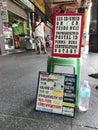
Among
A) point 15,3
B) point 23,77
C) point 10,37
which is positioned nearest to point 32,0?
point 15,3

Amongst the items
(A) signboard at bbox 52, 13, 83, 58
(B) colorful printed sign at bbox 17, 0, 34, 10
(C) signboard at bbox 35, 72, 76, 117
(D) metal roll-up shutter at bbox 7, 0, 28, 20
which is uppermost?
(B) colorful printed sign at bbox 17, 0, 34, 10

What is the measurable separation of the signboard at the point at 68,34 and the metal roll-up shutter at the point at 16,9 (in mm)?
5532

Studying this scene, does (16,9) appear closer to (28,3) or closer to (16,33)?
(28,3)

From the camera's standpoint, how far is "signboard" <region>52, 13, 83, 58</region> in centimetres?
153

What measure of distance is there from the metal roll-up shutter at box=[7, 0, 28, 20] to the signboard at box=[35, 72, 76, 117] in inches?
226

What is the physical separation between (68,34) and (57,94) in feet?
1.95

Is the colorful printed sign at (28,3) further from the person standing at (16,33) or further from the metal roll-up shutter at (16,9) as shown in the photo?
the person standing at (16,33)

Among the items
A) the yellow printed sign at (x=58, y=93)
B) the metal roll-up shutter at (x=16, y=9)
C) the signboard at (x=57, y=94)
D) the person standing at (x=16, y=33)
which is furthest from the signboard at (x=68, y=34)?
the person standing at (x=16, y=33)

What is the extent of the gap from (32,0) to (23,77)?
639cm

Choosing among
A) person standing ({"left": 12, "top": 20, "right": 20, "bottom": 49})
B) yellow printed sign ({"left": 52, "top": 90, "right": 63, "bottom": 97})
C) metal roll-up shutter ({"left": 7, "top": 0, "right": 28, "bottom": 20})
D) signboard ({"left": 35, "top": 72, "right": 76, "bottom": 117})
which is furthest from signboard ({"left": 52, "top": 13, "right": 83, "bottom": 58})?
person standing ({"left": 12, "top": 20, "right": 20, "bottom": 49})

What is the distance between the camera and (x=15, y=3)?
23.3 ft

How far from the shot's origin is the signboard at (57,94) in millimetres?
1463

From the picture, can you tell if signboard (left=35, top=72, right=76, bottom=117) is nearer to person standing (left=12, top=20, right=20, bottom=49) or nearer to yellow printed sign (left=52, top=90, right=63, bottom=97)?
yellow printed sign (left=52, top=90, right=63, bottom=97)

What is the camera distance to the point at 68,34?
1558mm
